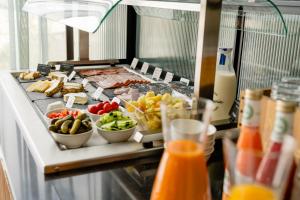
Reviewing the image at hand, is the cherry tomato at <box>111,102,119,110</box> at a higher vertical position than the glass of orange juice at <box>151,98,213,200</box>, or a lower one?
lower

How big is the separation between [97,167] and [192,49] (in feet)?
3.34

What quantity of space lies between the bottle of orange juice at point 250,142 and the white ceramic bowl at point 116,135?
0.52 metres

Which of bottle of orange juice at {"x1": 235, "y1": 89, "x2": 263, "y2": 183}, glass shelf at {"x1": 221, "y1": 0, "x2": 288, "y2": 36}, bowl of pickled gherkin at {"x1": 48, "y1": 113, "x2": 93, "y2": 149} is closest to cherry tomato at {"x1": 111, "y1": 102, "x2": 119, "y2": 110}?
bowl of pickled gherkin at {"x1": 48, "y1": 113, "x2": 93, "y2": 149}

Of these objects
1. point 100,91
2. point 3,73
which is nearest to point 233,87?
point 100,91

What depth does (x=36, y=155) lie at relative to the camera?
100 cm

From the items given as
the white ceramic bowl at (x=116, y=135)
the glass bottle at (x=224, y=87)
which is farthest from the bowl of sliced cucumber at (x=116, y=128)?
the glass bottle at (x=224, y=87)

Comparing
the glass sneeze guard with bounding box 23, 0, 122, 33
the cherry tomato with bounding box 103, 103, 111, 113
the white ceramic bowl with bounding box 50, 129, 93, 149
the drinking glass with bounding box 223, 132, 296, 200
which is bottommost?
the white ceramic bowl with bounding box 50, 129, 93, 149

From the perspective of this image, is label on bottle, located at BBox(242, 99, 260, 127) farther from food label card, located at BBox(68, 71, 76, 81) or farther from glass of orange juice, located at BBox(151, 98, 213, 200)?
food label card, located at BBox(68, 71, 76, 81)

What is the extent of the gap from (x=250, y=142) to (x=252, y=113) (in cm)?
5

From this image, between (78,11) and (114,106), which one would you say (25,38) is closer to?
(78,11)

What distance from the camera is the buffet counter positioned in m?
0.89

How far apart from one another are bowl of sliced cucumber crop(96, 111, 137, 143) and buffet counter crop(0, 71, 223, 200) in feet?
0.14

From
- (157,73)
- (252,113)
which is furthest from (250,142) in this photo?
(157,73)

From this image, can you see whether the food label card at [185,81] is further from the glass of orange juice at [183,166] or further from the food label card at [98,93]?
the glass of orange juice at [183,166]
